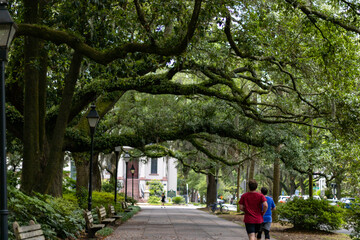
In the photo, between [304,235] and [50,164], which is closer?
[50,164]

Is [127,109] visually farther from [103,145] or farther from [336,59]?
[336,59]

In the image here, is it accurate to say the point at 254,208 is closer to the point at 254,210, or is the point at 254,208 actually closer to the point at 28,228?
the point at 254,210

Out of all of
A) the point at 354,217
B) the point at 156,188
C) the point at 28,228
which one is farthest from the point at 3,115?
the point at 156,188

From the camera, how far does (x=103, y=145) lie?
19922 millimetres

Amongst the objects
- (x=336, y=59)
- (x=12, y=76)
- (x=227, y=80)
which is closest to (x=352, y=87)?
(x=336, y=59)

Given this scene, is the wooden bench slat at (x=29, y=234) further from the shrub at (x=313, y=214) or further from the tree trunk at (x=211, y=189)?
the tree trunk at (x=211, y=189)

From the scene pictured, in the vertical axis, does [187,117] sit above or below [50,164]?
above

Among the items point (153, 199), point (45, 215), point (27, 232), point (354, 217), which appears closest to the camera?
point (27, 232)

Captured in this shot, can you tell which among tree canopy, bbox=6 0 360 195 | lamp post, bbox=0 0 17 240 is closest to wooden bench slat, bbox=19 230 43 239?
lamp post, bbox=0 0 17 240

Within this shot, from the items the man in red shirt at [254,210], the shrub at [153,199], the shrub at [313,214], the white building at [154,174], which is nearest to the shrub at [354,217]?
the man in red shirt at [254,210]

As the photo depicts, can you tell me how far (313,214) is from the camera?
59.9ft

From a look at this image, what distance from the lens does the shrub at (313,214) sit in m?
17.8

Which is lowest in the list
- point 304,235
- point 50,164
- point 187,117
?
point 304,235

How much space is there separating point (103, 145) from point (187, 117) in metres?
3.75
